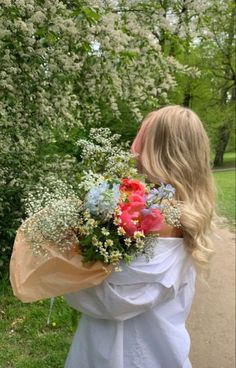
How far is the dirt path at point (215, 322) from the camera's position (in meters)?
4.41

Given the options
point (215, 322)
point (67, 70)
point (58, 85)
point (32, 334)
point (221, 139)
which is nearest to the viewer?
point (32, 334)

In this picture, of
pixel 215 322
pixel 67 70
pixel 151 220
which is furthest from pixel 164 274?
pixel 215 322

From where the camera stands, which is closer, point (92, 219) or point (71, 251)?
point (92, 219)

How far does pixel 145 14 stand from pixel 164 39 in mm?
665

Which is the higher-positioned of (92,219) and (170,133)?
(170,133)

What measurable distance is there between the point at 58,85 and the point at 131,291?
339 cm

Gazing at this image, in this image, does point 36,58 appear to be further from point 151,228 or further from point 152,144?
point 151,228

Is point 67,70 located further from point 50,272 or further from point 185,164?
point 50,272

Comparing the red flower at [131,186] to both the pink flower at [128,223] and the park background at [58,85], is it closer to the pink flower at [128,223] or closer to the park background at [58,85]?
the pink flower at [128,223]

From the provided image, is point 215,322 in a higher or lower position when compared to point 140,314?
lower

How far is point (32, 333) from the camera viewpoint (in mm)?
4418

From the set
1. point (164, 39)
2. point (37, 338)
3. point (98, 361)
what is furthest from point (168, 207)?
point (164, 39)

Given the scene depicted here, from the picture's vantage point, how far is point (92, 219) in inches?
69.4

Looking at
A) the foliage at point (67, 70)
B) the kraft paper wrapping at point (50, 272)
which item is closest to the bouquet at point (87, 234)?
the kraft paper wrapping at point (50, 272)
